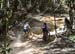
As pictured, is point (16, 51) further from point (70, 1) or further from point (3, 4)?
point (3, 4)

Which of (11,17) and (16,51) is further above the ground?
(11,17)

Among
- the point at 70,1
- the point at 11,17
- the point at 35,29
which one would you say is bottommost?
the point at 35,29

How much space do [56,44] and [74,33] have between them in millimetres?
1994

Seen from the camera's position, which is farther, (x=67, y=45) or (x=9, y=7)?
(x=67, y=45)

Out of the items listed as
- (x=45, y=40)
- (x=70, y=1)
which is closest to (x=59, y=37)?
(x=45, y=40)

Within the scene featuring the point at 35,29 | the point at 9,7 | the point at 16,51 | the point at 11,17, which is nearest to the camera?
the point at 11,17

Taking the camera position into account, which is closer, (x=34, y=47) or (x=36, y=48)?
(x=36, y=48)

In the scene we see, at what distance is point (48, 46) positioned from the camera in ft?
57.0

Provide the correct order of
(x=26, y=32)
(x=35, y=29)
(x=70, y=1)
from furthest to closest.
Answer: (x=35, y=29)
(x=26, y=32)
(x=70, y=1)

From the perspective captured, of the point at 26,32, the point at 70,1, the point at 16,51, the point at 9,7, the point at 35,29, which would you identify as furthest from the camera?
the point at 35,29

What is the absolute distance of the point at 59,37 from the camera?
1902cm

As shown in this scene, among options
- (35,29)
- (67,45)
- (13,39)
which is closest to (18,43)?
(13,39)

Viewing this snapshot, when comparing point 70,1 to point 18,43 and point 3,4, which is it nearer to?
point 18,43

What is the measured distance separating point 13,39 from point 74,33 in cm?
474
